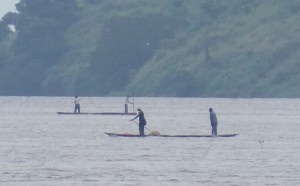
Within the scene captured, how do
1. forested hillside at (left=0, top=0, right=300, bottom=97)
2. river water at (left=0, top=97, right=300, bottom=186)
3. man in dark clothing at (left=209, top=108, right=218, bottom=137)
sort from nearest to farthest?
river water at (left=0, top=97, right=300, bottom=186), man in dark clothing at (left=209, top=108, right=218, bottom=137), forested hillside at (left=0, top=0, right=300, bottom=97)

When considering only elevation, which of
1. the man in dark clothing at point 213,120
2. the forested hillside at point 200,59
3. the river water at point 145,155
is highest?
the forested hillside at point 200,59

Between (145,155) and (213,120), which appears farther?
(213,120)

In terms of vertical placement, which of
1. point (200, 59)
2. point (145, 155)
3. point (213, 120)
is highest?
point (200, 59)

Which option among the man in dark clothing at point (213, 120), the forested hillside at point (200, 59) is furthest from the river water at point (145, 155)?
the forested hillside at point (200, 59)

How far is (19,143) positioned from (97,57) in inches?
4831

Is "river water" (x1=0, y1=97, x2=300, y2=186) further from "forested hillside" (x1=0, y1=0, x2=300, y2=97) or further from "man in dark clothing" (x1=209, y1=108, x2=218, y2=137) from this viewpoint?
"forested hillside" (x1=0, y1=0, x2=300, y2=97)

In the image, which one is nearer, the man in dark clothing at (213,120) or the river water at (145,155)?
the river water at (145,155)

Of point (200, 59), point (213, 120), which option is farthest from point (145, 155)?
point (200, 59)

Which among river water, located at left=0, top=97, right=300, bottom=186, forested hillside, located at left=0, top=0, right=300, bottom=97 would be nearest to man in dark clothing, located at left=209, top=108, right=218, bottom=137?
river water, located at left=0, top=97, right=300, bottom=186

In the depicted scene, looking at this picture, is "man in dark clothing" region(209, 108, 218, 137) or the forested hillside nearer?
A: "man in dark clothing" region(209, 108, 218, 137)

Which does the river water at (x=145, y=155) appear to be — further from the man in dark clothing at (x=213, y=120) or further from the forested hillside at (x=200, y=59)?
the forested hillside at (x=200, y=59)

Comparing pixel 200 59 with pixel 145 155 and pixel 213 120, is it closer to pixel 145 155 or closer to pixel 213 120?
pixel 213 120

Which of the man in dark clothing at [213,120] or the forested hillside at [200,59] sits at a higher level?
the forested hillside at [200,59]

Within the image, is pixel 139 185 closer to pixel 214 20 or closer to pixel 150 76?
pixel 150 76
